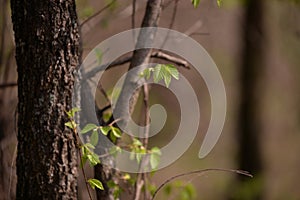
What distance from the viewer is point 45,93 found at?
219cm

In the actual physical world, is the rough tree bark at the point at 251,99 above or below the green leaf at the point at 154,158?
above

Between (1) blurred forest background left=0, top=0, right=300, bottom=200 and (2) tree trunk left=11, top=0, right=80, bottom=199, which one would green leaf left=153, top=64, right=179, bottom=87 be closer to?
(2) tree trunk left=11, top=0, right=80, bottom=199

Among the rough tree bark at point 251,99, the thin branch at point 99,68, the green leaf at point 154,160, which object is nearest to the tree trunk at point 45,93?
the thin branch at point 99,68

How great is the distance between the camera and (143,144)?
2719 mm

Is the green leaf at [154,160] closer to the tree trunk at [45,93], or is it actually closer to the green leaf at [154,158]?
the green leaf at [154,158]

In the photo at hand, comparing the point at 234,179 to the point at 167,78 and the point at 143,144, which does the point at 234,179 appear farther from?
the point at 167,78

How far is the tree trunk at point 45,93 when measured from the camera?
216 cm

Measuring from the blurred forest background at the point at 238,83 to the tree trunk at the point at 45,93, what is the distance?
0.79 ft

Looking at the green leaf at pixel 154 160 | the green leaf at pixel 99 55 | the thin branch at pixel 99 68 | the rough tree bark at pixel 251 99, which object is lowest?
the green leaf at pixel 154 160

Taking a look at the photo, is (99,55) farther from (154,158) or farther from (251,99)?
(251,99)

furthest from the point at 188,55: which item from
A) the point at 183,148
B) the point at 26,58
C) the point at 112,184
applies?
the point at 26,58

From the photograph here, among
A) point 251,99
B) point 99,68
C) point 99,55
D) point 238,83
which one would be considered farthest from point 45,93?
point 238,83

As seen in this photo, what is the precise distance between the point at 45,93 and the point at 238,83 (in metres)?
5.92

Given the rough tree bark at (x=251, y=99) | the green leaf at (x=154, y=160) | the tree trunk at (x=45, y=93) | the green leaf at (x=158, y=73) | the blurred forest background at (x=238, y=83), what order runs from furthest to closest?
the rough tree bark at (x=251, y=99) < the blurred forest background at (x=238, y=83) < the green leaf at (x=154, y=160) < the tree trunk at (x=45, y=93) < the green leaf at (x=158, y=73)
